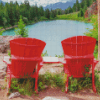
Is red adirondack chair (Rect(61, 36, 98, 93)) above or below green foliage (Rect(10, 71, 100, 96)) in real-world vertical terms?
above

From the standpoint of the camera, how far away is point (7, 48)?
21.8ft

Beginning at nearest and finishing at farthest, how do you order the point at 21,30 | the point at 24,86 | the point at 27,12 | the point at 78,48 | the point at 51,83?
1. the point at 78,48
2. the point at 24,86
3. the point at 51,83
4. the point at 27,12
5. the point at 21,30

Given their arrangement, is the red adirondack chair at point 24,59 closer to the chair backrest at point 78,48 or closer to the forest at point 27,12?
the chair backrest at point 78,48

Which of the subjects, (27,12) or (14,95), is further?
(27,12)

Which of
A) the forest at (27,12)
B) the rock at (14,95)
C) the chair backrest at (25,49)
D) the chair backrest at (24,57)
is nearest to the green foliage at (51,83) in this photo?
the rock at (14,95)

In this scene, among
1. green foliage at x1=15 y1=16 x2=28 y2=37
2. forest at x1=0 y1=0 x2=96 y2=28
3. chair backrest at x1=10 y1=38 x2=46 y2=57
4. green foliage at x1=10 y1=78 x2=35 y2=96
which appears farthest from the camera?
green foliage at x1=15 y1=16 x2=28 y2=37

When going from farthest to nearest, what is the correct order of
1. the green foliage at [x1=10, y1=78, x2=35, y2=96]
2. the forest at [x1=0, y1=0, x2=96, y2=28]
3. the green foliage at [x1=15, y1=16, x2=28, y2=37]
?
the green foliage at [x1=15, y1=16, x2=28, y2=37], the forest at [x1=0, y1=0, x2=96, y2=28], the green foliage at [x1=10, y1=78, x2=35, y2=96]

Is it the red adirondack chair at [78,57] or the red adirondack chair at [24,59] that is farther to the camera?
the red adirondack chair at [78,57]

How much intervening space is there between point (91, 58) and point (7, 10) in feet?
20.1

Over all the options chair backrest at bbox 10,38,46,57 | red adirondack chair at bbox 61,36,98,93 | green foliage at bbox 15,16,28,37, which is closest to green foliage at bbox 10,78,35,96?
chair backrest at bbox 10,38,46,57

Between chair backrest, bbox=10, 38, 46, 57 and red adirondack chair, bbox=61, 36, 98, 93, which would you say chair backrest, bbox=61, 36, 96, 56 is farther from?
chair backrest, bbox=10, 38, 46, 57

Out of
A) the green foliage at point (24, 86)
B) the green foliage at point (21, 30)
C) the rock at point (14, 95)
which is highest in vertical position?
the green foliage at point (21, 30)

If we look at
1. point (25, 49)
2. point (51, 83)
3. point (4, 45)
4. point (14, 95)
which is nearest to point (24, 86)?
point (14, 95)

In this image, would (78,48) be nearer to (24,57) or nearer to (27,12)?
(24,57)
